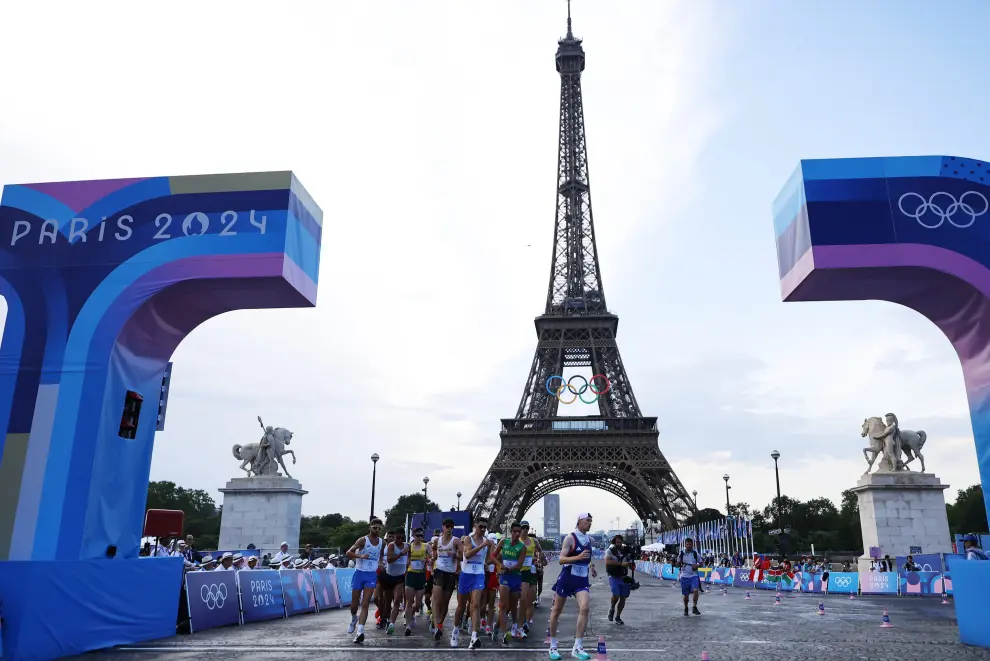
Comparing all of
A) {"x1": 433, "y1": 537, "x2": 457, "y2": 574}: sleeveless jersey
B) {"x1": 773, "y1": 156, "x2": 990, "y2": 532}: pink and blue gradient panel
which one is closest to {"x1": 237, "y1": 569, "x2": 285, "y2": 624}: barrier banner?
{"x1": 433, "y1": 537, "x2": 457, "y2": 574}: sleeveless jersey

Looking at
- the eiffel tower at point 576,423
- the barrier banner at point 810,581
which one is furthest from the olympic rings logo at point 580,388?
the barrier banner at point 810,581

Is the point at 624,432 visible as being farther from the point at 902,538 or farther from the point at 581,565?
the point at 581,565

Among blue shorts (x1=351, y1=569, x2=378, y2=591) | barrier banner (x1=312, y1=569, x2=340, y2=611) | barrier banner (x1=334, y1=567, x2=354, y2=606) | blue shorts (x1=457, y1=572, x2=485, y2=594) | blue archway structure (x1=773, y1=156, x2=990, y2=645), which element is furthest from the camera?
barrier banner (x1=334, y1=567, x2=354, y2=606)

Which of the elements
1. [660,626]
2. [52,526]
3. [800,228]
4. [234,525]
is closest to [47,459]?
[52,526]

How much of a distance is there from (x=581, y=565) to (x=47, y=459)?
7.84m

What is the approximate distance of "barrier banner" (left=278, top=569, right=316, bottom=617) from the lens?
15.6 metres

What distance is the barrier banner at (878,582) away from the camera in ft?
75.8

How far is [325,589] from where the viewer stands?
1800 centimetres

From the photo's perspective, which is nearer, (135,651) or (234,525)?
(135,651)

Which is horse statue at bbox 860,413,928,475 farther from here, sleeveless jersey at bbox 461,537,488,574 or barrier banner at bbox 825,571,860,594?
sleeveless jersey at bbox 461,537,488,574

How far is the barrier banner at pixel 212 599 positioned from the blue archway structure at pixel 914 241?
11396mm

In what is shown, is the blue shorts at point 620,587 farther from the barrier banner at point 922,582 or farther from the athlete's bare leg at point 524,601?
the barrier banner at point 922,582

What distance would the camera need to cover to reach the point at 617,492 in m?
68.4

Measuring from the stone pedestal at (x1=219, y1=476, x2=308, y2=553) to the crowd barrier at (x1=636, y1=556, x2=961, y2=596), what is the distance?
1752 cm
